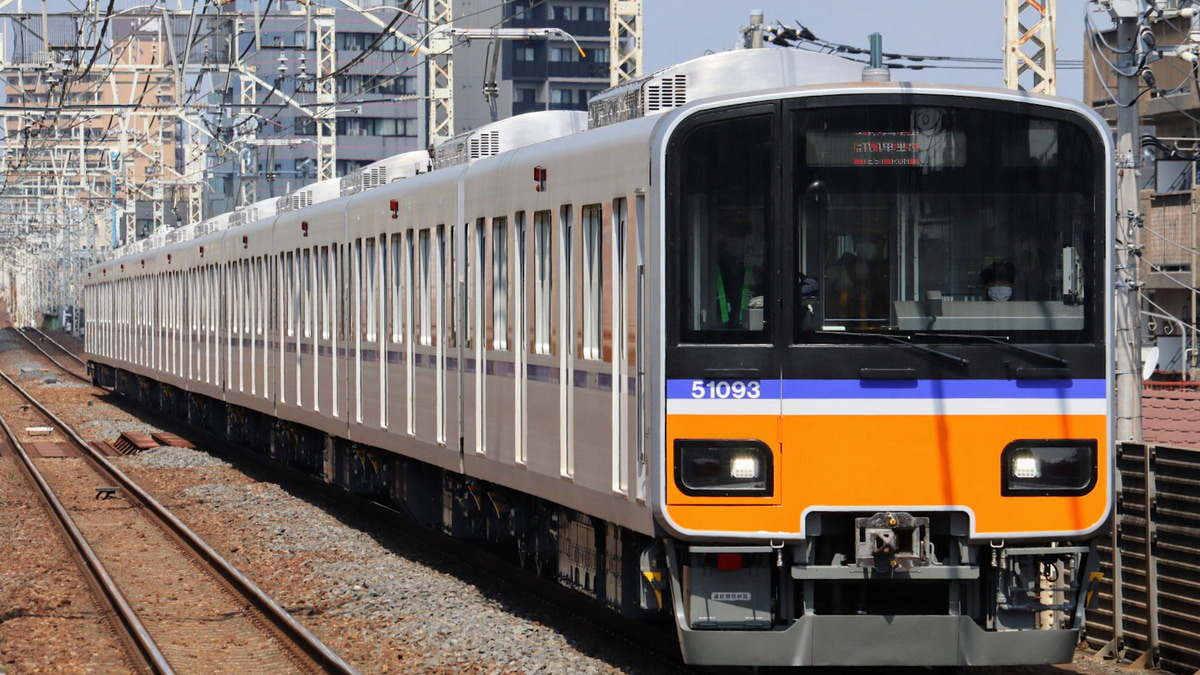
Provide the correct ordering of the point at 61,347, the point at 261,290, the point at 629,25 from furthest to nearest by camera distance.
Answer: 1. the point at 61,347
2. the point at 629,25
3. the point at 261,290

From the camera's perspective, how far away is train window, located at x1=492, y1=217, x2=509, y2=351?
1076cm

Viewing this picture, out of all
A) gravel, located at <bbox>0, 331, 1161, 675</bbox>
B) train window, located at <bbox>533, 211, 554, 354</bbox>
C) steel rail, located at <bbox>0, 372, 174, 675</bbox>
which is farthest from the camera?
steel rail, located at <bbox>0, 372, 174, 675</bbox>

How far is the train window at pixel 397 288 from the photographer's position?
13.4 meters

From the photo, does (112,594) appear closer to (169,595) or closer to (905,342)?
(169,595)

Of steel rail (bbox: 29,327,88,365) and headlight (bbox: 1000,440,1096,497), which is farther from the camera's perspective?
steel rail (bbox: 29,327,88,365)

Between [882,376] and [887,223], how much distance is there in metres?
0.66

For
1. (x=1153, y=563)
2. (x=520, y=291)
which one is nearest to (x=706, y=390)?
(x=1153, y=563)

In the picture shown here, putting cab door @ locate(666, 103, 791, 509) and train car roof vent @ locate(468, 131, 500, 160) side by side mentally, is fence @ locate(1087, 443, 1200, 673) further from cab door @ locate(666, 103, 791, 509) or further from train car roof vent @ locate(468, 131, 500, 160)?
train car roof vent @ locate(468, 131, 500, 160)

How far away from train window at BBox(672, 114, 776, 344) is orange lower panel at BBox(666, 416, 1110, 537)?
45 centimetres

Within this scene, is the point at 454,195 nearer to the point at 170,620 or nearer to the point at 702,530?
the point at 170,620

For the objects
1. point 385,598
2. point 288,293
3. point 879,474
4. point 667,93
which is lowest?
point 385,598

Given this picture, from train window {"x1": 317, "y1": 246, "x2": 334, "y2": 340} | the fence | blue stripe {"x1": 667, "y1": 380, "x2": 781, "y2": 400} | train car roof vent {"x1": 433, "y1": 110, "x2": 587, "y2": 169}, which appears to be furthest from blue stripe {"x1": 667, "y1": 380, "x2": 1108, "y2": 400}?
train window {"x1": 317, "y1": 246, "x2": 334, "y2": 340}

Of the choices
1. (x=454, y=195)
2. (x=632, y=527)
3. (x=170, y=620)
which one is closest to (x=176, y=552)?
(x=170, y=620)

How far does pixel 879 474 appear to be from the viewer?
7781 mm
